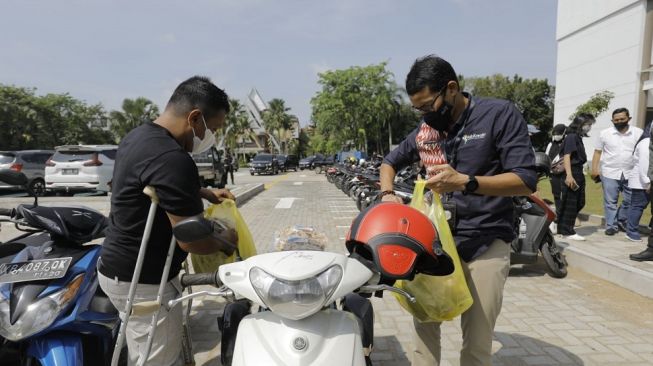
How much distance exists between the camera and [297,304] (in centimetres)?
139

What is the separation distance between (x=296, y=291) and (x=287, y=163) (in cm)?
3767

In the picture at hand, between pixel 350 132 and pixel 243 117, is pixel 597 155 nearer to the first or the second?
pixel 350 132

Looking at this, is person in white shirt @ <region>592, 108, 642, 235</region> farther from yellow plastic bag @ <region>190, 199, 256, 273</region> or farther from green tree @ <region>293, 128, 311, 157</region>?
green tree @ <region>293, 128, 311, 157</region>

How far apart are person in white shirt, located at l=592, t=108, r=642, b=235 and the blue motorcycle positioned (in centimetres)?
690

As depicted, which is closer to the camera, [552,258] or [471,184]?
[471,184]

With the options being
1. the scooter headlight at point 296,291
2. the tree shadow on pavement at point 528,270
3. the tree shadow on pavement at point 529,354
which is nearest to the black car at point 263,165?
the tree shadow on pavement at point 528,270

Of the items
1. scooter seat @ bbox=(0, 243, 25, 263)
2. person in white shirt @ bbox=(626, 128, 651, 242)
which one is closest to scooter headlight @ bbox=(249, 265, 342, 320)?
scooter seat @ bbox=(0, 243, 25, 263)

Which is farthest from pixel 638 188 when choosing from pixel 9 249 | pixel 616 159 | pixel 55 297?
pixel 9 249

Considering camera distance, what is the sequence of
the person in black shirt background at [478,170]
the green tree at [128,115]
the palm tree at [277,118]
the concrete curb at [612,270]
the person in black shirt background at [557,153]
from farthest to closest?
the palm tree at [277,118] < the green tree at [128,115] < the person in black shirt background at [557,153] < the concrete curb at [612,270] < the person in black shirt background at [478,170]

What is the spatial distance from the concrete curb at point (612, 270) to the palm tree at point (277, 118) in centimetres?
6768

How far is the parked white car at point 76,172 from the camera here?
1262 centimetres

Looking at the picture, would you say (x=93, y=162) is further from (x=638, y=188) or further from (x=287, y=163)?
(x=287, y=163)

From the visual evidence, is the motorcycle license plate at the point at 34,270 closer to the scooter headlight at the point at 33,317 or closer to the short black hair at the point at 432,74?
the scooter headlight at the point at 33,317

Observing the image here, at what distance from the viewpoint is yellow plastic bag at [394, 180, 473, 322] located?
6.35 feet
